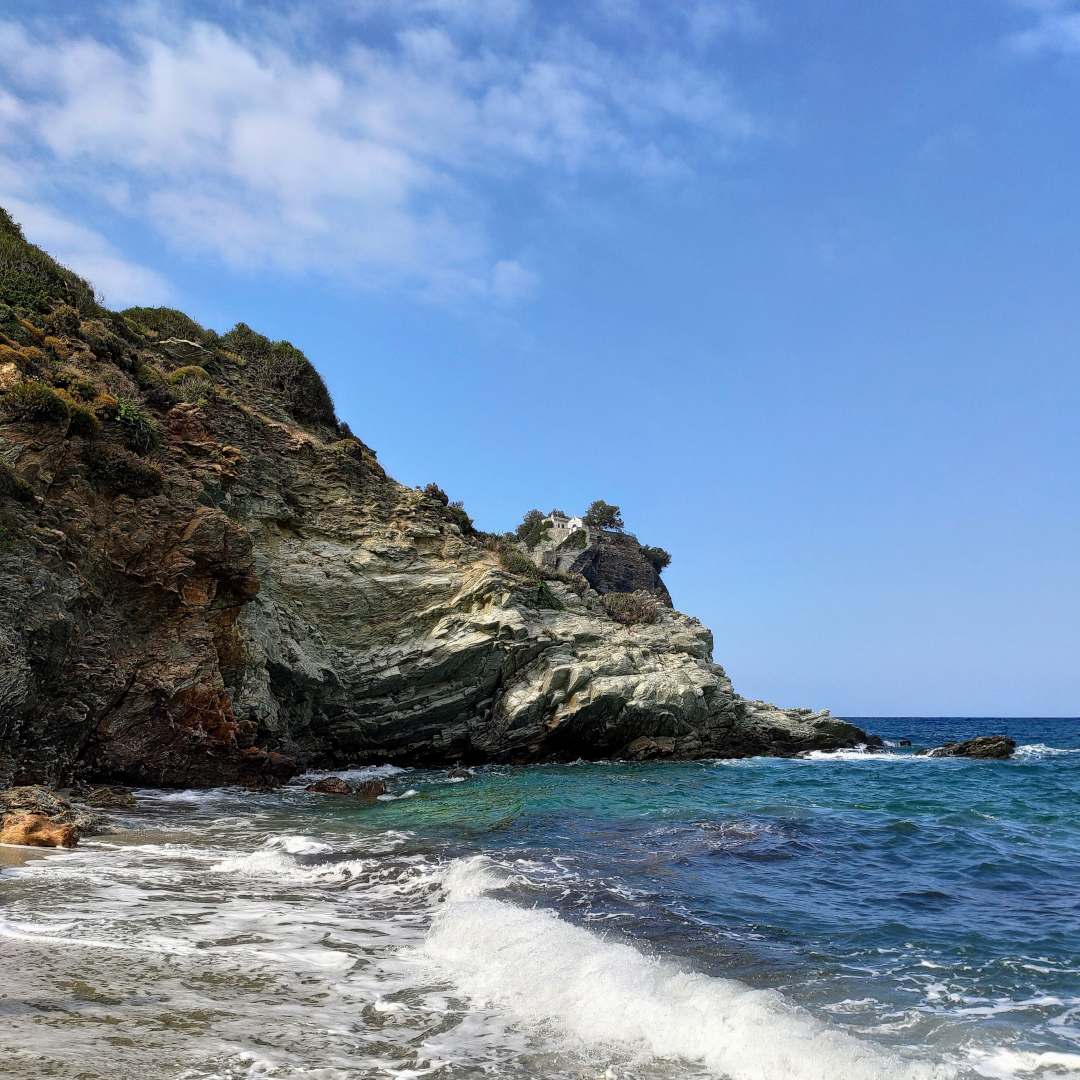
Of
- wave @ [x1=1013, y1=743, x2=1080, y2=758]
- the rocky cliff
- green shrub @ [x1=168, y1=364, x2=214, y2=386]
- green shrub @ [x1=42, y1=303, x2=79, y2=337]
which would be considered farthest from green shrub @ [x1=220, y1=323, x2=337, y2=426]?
wave @ [x1=1013, y1=743, x2=1080, y2=758]

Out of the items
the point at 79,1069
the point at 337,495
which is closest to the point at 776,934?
the point at 79,1069

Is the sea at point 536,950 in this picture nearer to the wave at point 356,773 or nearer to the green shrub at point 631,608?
the wave at point 356,773

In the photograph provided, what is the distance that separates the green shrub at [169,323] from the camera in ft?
111

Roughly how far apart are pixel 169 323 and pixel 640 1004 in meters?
35.3

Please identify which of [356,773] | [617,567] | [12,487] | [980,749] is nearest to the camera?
[12,487]

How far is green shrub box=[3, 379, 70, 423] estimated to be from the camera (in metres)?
18.4

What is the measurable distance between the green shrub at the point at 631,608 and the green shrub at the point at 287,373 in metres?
15.6

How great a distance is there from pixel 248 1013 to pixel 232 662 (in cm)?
1748

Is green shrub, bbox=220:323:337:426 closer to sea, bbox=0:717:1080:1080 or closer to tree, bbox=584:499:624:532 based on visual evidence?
sea, bbox=0:717:1080:1080

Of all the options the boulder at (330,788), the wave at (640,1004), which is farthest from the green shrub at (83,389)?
the wave at (640,1004)

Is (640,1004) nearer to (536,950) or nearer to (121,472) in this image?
(536,950)

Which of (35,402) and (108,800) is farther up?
(35,402)

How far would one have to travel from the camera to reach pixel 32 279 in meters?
25.3

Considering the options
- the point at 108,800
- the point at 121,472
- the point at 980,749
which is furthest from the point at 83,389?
the point at 980,749
